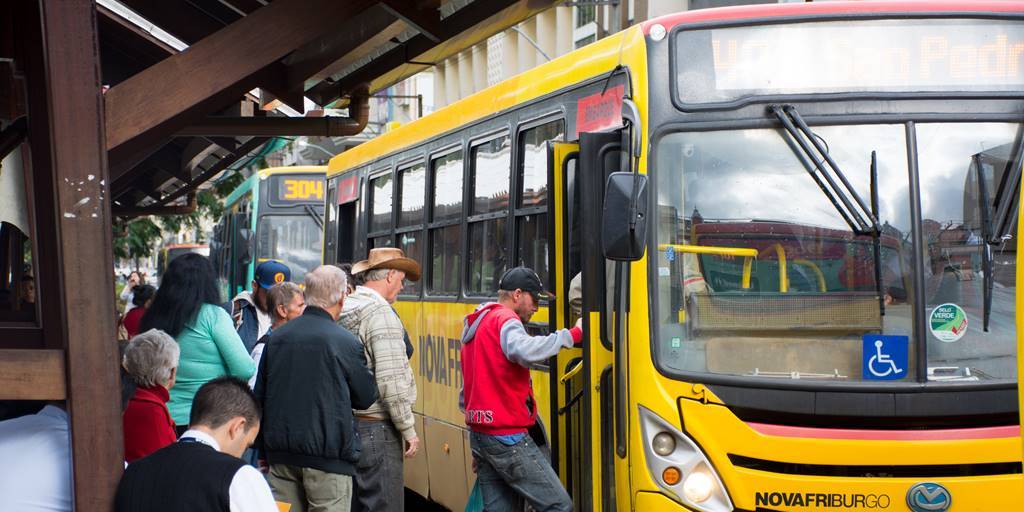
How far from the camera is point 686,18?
21.9 feet

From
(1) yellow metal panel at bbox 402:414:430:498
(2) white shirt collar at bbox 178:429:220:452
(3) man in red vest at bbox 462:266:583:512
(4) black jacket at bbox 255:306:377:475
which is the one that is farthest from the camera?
(1) yellow metal panel at bbox 402:414:430:498

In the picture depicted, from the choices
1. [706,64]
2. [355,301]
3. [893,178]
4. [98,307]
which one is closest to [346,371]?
[355,301]

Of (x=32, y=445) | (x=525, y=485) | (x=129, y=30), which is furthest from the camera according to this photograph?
(x=129, y=30)

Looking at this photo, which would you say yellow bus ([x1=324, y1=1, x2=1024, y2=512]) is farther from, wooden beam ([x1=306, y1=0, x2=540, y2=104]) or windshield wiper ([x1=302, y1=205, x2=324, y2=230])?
windshield wiper ([x1=302, y1=205, x2=324, y2=230])

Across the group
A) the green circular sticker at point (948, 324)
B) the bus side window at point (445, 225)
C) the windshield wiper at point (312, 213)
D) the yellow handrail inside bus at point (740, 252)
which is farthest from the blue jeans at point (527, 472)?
the windshield wiper at point (312, 213)

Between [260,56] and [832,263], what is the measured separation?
2.66 metres

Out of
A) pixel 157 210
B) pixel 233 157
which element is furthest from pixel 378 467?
pixel 157 210

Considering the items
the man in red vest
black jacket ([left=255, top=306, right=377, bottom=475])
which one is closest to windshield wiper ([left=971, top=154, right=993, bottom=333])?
the man in red vest

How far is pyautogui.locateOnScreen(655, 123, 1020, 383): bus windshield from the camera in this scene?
621 cm

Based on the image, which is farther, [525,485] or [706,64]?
[525,485]

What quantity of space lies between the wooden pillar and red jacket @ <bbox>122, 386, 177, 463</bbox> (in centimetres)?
169

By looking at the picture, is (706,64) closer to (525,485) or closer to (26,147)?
(525,485)

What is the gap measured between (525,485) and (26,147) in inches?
158

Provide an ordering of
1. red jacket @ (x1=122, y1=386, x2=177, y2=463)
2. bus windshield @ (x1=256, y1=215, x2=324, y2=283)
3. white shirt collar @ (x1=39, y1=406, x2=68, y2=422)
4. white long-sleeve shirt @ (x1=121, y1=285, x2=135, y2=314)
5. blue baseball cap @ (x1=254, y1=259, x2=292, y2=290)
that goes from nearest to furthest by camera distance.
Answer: white shirt collar @ (x1=39, y1=406, x2=68, y2=422) < red jacket @ (x1=122, y1=386, x2=177, y2=463) < blue baseball cap @ (x1=254, y1=259, x2=292, y2=290) < white long-sleeve shirt @ (x1=121, y1=285, x2=135, y2=314) < bus windshield @ (x1=256, y1=215, x2=324, y2=283)
